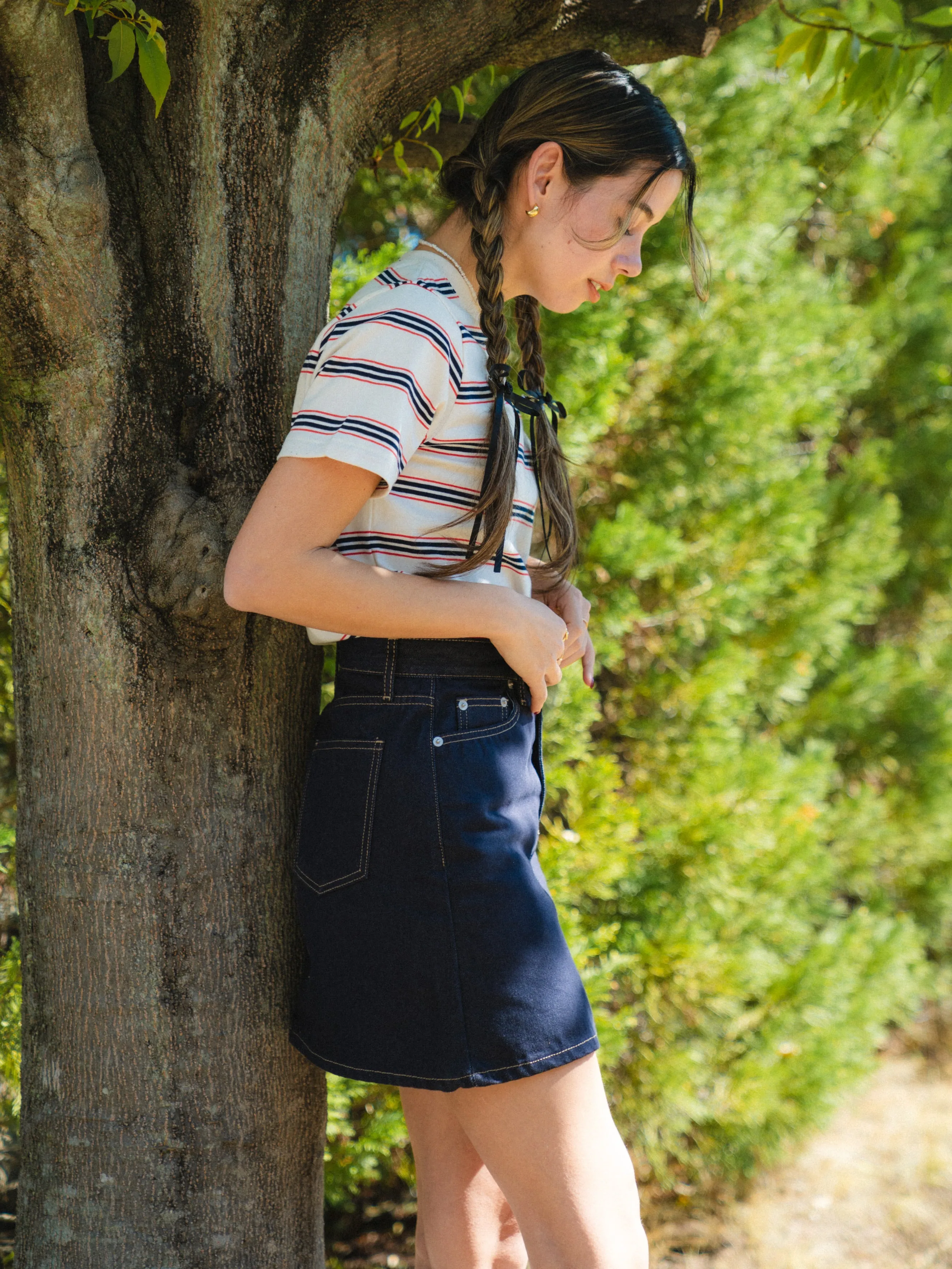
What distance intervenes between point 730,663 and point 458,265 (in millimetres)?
1865

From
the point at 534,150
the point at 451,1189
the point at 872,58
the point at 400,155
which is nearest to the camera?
the point at 534,150

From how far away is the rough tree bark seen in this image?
1.57 metres

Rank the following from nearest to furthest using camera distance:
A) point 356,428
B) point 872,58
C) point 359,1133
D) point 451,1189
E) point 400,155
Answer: point 356,428
point 451,1189
point 872,58
point 400,155
point 359,1133

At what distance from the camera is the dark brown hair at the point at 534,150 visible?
151 cm

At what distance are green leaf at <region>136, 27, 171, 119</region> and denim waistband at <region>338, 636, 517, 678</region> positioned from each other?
31.0 inches

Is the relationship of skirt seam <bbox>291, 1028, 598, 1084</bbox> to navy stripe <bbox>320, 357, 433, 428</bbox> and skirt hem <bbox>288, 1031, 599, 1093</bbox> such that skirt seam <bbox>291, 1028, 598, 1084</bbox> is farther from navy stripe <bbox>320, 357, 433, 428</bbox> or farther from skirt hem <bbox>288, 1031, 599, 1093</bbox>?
navy stripe <bbox>320, 357, 433, 428</bbox>

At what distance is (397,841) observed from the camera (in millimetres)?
1453

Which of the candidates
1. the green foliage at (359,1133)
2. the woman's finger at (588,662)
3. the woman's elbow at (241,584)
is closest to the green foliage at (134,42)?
the woman's elbow at (241,584)

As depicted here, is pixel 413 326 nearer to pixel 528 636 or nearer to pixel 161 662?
pixel 528 636

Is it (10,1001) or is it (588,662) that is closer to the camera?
(588,662)

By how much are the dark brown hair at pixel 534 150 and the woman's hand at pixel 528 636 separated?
0.08 metres

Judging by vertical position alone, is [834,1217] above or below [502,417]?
below

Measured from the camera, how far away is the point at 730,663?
317 centimetres

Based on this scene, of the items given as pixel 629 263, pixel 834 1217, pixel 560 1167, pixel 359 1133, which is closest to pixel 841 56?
pixel 629 263
